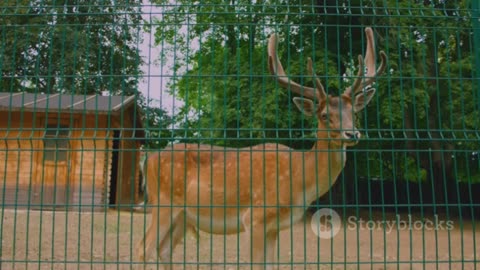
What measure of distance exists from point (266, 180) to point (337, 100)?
1.21 meters

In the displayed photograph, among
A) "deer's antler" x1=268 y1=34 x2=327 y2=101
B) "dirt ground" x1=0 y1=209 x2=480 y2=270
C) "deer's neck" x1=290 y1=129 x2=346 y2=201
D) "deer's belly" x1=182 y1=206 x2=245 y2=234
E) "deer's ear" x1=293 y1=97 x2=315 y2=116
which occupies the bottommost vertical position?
"dirt ground" x1=0 y1=209 x2=480 y2=270

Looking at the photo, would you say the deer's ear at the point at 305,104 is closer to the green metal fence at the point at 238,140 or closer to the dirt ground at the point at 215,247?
the green metal fence at the point at 238,140

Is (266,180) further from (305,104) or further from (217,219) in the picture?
(305,104)

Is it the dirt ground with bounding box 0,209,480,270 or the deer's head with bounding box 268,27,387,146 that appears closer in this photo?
the deer's head with bounding box 268,27,387,146

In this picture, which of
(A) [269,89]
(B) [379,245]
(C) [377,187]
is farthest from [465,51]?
(C) [377,187]

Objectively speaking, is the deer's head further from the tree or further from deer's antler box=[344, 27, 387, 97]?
the tree

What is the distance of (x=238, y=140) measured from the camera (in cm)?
446

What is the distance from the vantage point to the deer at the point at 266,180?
225 inches

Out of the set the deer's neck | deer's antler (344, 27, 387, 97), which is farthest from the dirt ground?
deer's antler (344, 27, 387, 97)

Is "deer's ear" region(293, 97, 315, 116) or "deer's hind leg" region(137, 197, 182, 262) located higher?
"deer's ear" region(293, 97, 315, 116)

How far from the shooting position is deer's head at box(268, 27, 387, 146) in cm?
522

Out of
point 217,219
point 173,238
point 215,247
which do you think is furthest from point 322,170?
point 215,247

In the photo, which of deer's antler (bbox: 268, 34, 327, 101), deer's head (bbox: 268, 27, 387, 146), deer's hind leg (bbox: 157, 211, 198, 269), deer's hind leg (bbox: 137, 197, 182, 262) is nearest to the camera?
deer's head (bbox: 268, 27, 387, 146)

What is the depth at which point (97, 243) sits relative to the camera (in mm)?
10062
